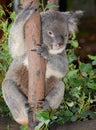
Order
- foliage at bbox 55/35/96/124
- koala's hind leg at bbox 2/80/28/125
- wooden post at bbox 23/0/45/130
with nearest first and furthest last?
wooden post at bbox 23/0/45/130, koala's hind leg at bbox 2/80/28/125, foliage at bbox 55/35/96/124

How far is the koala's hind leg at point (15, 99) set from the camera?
10.8ft

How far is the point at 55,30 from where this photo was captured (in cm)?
320

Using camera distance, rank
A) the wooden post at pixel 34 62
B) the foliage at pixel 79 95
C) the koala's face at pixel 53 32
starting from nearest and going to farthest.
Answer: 1. the wooden post at pixel 34 62
2. the koala's face at pixel 53 32
3. the foliage at pixel 79 95

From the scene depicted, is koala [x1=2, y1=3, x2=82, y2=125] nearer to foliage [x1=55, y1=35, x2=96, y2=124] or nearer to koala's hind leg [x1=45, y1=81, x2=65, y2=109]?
koala's hind leg [x1=45, y1=81, x2=65, y2=109]

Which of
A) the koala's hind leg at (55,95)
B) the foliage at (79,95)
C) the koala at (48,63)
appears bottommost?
the foliage at (79,95)

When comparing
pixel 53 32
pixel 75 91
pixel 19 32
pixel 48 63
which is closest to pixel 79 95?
pixel 75 91

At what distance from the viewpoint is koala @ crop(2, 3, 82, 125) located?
10.4ft

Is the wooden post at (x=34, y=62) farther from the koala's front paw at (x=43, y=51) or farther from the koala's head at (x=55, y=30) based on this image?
the koala's head at (x=55, y=30)

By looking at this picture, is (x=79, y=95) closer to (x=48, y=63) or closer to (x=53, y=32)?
(x=48, y=63)

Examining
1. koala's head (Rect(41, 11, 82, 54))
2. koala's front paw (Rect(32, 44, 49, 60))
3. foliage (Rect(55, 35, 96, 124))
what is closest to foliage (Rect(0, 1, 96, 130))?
foliage (Rect(55, 35, 96, 124))

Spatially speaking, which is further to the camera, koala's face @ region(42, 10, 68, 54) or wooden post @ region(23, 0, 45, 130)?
koala's face @ region(42, 10, 68, 54)

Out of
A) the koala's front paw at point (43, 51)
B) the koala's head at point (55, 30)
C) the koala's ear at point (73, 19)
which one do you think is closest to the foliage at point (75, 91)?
the koala's ear at point (73, 19)

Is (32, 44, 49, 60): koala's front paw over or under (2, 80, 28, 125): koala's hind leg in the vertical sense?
over

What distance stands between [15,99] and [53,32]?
0.55 m
